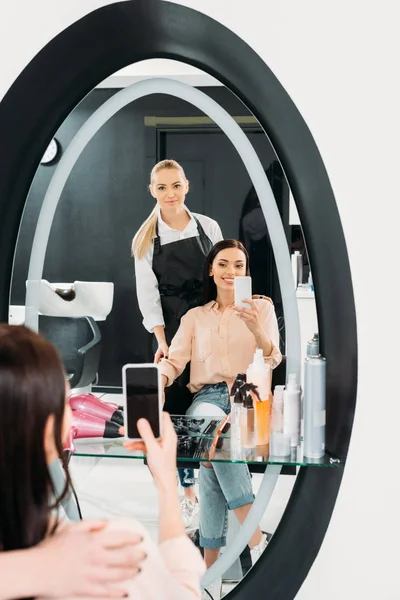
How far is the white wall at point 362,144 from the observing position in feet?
4.49

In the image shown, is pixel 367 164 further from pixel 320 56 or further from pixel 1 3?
pixel 1 3

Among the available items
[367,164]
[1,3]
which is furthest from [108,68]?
[367,164]

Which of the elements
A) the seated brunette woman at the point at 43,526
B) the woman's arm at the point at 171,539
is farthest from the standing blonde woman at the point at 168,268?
the seated brunette woman at the point at 43,526

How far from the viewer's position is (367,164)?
1.38 m

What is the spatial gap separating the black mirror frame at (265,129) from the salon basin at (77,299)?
12.1 inches

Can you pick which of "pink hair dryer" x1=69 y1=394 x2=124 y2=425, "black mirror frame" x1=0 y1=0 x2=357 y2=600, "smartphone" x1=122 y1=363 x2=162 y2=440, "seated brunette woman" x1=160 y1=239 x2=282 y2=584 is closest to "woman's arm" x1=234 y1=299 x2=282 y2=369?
"seated brunette woman" x1=160 y1=239 x2=282 y2=584

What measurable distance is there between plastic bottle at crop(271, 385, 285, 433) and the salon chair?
38cm

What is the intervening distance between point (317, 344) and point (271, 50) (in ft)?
1.91

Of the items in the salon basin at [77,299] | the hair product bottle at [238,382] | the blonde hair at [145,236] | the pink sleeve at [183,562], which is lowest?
the pink sleeve at [183,562]

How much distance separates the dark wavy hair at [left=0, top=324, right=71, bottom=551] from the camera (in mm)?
776

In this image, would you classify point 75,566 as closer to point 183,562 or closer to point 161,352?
point 183,562

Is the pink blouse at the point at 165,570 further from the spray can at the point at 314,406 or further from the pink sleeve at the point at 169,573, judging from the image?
the spray can at the point at 314,406

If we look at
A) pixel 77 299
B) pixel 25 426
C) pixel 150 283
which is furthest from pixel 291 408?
pixel 25 426

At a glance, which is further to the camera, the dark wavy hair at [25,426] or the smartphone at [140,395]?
the smartphone at [140,395]
